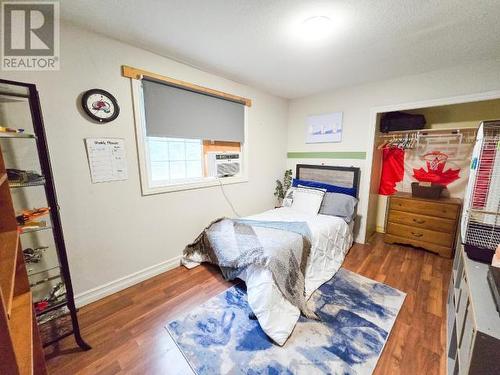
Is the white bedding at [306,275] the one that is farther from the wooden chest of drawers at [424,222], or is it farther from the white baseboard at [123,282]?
the white baseboard at [123,282]

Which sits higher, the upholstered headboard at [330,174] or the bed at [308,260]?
the upholstered headboard at [330,174]

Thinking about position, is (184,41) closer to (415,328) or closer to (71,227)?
(71,227)

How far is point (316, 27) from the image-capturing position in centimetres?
161

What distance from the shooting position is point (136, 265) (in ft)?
7.08

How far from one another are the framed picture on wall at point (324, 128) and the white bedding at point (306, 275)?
4.12ft

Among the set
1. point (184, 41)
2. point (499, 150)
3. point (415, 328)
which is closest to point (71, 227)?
point (184, 41)

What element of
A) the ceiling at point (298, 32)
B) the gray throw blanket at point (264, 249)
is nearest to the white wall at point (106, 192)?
the ceiling at point (298, 32)

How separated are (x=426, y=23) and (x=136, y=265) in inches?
128

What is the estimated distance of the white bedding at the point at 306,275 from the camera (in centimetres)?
153

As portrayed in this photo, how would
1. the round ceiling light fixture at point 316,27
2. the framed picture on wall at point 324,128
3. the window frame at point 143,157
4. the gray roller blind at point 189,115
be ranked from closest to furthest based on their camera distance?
the round ceiling light fixture at point 316,27
the window frame at point 143,157
the gray roller blind at point 189,115
the framed picture on wall at point 324,128

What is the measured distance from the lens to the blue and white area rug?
52.0 inches

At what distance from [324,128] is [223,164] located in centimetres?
173

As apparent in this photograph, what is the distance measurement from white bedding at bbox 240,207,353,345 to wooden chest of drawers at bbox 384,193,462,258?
0.72 meters

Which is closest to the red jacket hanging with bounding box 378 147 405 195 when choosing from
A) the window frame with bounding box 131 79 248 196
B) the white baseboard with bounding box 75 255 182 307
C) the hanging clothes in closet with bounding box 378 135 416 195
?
the hanging clothes in closet with bounding box 378 135 416 195
